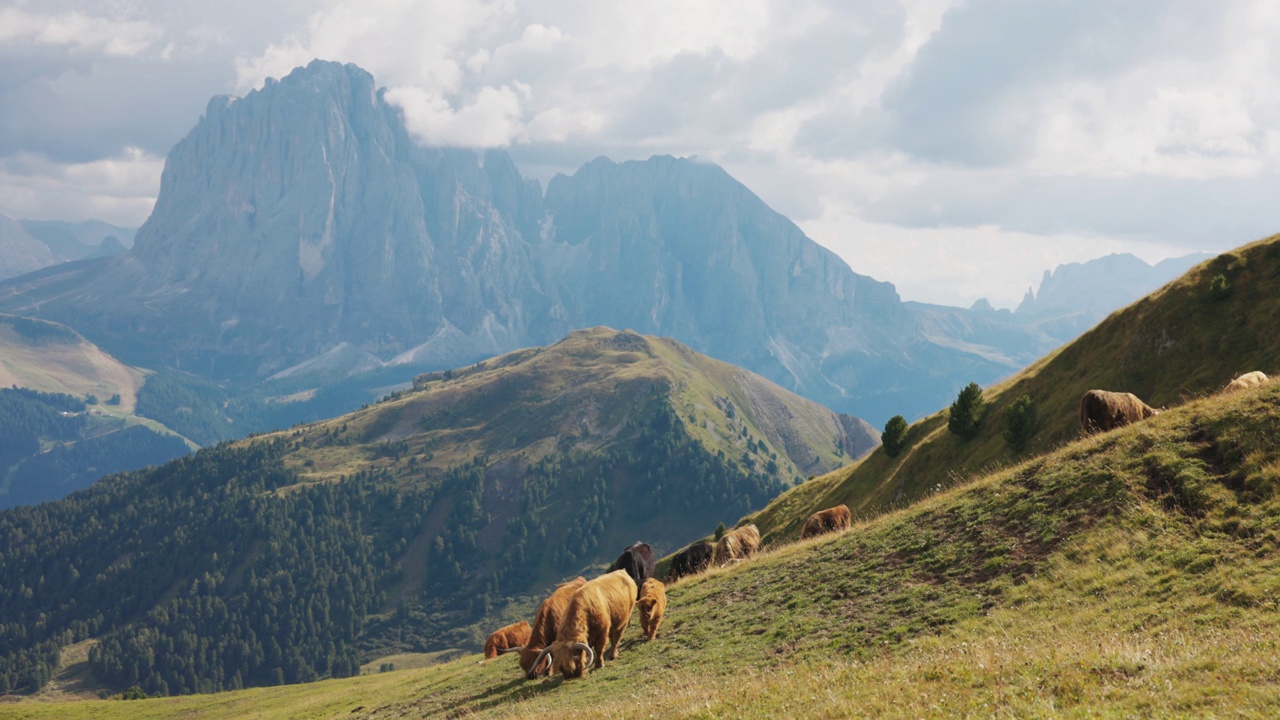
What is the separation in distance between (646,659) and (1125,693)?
54.3 ft

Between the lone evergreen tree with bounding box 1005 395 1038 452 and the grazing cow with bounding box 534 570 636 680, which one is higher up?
the lone evergreen tree with bounding box 1005 395 1038 452

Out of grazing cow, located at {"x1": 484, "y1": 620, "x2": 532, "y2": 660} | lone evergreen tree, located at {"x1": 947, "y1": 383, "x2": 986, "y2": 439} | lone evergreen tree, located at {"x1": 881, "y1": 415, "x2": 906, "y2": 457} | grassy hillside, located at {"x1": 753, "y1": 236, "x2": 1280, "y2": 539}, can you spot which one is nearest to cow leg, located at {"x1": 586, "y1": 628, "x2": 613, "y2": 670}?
grazing cow, located at {"x1": 484, "y1": 620, "x2": 532, "y2": 660}

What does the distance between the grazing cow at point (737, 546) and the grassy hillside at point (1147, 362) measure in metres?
6.39

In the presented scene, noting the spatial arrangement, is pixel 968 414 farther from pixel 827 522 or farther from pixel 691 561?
pixel 691 561

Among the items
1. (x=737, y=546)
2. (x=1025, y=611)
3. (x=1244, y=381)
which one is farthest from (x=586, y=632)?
(x=1244, y=381)

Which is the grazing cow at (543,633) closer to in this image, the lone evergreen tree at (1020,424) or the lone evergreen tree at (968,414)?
the lone evergreen tree at (1020,424)

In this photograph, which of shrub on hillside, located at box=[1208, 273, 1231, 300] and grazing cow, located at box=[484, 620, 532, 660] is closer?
shrub on hillside, located at box=[1208, 273, 1231, 300]

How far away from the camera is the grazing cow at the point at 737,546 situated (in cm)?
5228

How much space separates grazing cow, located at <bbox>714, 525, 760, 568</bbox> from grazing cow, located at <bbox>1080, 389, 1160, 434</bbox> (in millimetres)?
24396

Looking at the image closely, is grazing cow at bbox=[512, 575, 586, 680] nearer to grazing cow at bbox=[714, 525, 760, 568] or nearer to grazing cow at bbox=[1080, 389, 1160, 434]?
grazing cow at bbox=[714, 525, 760, 568]

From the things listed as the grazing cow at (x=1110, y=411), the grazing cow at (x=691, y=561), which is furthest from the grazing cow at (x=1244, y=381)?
the grazing cow at (x=691, y=561)

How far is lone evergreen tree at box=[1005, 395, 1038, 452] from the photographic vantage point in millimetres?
46375

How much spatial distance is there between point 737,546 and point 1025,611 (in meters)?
34.4

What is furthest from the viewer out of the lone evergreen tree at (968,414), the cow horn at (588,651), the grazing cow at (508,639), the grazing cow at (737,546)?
the lone evergreen tree at (968,414)
